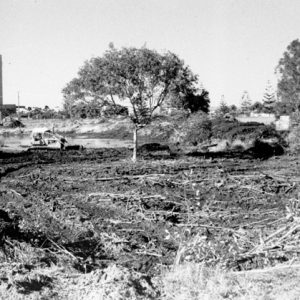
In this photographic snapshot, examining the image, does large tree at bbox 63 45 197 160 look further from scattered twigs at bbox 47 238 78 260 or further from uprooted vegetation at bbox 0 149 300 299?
scattered twigs at bbox 47 238 78 260

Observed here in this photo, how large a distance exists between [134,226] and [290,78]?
39.8m

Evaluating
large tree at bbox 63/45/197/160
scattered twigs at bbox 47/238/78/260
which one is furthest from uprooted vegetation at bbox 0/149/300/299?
large tree at bbox 63/45/197/160

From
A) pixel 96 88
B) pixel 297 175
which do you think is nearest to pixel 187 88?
pixel 96 88

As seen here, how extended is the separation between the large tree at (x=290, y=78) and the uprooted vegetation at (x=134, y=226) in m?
30.6

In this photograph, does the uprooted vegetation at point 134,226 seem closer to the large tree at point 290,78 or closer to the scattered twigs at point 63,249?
the scattered twigs at point 63,249

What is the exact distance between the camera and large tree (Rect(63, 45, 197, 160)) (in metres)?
16.5

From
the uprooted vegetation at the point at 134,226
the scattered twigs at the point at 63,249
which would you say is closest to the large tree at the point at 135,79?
the uprooted vegetation at the point at 134,226

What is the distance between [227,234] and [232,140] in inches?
755

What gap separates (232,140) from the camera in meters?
26.0

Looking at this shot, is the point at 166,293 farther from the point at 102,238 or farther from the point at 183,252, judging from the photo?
the point at 102,238

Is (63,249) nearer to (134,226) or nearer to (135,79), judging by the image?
(134,226)

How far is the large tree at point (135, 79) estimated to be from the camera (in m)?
16.5

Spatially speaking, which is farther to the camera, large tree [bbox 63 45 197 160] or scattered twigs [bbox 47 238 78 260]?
large tree [bbox 63 45 197 160]

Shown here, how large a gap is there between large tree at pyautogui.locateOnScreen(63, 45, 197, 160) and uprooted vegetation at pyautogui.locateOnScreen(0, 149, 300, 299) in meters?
Result: 3.36
